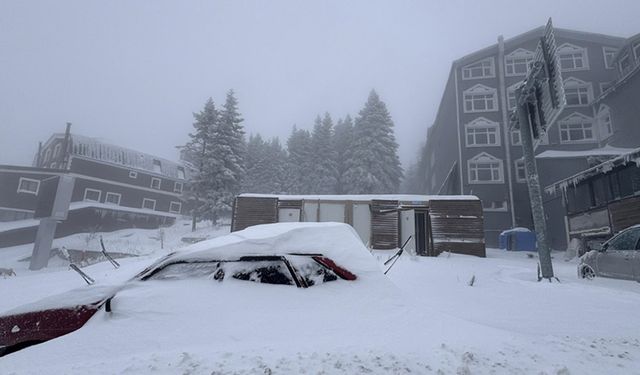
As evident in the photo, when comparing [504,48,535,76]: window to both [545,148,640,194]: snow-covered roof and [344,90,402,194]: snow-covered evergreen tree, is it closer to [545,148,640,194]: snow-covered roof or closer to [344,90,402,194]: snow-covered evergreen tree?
[344,90,402,194]: snow-covered evergreen tree

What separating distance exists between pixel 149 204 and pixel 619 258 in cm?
4231

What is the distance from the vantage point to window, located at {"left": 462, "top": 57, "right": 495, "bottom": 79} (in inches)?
1236

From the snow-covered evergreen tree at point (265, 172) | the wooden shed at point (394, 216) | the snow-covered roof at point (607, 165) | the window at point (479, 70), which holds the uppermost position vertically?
the window at point (479, 70)

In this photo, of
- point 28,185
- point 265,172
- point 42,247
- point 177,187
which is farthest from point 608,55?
point 28,185

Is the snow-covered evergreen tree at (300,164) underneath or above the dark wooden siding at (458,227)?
above

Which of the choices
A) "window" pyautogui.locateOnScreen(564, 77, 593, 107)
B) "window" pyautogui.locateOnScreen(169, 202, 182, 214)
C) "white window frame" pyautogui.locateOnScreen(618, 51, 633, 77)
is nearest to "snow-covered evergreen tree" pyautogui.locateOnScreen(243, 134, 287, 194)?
"window" pyautogui.locateOnScreen(169, 202, 182, 214)

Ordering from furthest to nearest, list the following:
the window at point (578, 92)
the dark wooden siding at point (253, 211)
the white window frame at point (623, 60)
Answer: the window at point (578, 92)
the white window frame at point (623, 60)
the dark wooden siding at point (253, 211)

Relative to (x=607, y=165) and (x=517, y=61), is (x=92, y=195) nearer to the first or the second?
(x=607, y=165)

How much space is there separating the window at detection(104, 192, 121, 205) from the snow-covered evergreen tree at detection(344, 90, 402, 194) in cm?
2576

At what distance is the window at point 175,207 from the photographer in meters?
42.1

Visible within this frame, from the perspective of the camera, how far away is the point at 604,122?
27594mm

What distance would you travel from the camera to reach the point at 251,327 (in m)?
3.05

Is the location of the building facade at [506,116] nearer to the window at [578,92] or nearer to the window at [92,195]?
the window at [578,92]

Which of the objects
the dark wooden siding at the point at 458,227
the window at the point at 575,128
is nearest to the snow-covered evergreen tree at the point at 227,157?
the dark wooden siding at the point at 458,227
